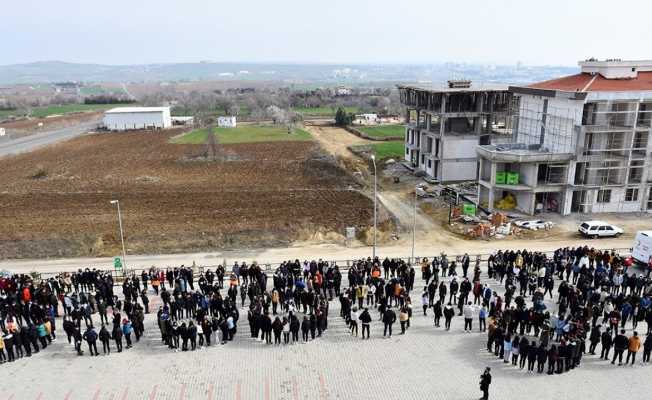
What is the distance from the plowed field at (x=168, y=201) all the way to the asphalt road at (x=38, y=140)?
7867 millimetres

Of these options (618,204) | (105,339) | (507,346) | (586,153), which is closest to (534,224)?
(586,153)

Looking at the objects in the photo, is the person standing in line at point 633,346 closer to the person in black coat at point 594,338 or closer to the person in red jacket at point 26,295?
the person in black coat at point 594,338

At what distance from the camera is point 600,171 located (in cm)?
3709

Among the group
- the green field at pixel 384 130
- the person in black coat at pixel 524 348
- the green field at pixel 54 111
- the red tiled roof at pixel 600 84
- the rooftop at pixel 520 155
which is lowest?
the green field at pixel 384 130

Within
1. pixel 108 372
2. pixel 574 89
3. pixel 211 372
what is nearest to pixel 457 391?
pixel 211 372

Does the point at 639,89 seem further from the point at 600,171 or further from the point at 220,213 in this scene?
the point at 220,213

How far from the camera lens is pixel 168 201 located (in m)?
42.3

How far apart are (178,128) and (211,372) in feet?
286

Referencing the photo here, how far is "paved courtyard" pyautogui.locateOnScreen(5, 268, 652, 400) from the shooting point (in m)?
15.5

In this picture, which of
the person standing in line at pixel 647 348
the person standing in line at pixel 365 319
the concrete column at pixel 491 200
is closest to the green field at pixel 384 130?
the concrete column at pixel 491 200

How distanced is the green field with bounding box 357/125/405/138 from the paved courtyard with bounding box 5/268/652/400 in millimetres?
69091

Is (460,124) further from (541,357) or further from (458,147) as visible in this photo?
(541,357)

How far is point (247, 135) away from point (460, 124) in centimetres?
4528

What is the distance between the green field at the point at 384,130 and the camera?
86419 mm
